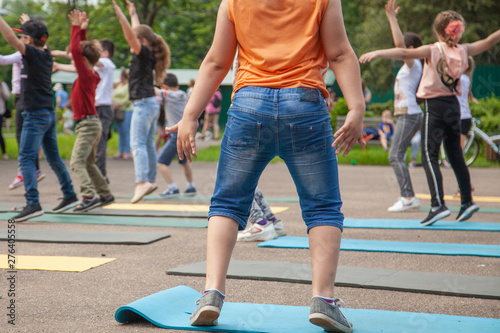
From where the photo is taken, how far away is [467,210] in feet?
23.3

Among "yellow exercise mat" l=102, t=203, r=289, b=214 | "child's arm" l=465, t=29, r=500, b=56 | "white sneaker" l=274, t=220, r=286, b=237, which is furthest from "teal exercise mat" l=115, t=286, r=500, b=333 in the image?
"yellow exercise mat" l=102, t=203, r=289, b=214

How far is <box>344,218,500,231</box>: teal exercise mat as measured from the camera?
682cm

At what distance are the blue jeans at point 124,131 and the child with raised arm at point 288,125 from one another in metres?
12.3

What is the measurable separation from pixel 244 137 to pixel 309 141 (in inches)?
12.6

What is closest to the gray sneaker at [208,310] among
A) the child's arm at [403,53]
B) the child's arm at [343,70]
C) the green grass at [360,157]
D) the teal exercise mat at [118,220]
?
the child's arm at [343,70]

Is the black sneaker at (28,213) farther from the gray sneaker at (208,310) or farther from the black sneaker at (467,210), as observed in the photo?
the black sneaker at (467,210)

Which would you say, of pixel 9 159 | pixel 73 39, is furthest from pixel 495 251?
pixel 9 159

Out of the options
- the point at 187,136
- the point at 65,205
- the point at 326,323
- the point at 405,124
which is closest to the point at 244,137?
the point at 187,136

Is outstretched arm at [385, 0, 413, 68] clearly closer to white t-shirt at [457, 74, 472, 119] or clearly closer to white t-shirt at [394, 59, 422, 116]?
white t-shirt at [394, 59, 422, 116]

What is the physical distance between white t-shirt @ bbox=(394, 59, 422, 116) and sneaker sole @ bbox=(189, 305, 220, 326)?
5.51 metres

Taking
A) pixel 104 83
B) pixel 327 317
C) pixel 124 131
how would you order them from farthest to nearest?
1. pixel 124 131
2. pixel 104 83
3. pixel 327 317

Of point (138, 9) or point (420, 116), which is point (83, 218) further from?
point (138, 9)

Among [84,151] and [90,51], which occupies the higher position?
[90,51]

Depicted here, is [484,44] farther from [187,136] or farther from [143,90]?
[187,136]
